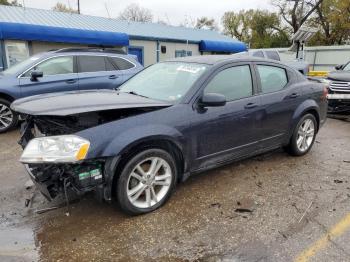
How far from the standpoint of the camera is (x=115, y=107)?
128 inches

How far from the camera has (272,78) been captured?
4.78 m

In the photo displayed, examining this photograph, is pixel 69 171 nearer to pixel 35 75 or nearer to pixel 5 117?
pixel 35 75

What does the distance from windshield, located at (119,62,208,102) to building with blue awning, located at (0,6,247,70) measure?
9.96 meters

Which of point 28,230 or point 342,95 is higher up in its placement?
point 342,95

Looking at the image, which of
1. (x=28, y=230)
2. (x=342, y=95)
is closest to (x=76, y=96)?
(x=28, y=230)

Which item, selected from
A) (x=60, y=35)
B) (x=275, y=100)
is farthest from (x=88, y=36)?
(x=275, y=100)

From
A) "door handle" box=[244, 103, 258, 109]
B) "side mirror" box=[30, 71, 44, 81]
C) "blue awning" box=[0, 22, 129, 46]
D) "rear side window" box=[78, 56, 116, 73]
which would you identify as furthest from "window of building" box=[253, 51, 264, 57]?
"door handle" box=[244, 103, 258, 109]

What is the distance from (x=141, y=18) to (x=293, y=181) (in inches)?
2086

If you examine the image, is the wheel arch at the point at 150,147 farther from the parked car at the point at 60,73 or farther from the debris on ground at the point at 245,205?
the parked car at the point at 60,73

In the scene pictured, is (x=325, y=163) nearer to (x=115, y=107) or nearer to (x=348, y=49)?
(x=115, y=107)

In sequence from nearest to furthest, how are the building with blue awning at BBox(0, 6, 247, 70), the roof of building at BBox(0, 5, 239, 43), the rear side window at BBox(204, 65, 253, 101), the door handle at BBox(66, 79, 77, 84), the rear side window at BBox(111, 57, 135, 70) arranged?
the rear side window at BBox(204, 65, 253, 101) → the door handle at BBox(66, 79, 77, 84) → the rear side window at BBox(111, 57, 135, 70) → the building with blue awning at BBox(0, 6, 247, 70) → the roof of building at BBox(0, 5, 239, 43)

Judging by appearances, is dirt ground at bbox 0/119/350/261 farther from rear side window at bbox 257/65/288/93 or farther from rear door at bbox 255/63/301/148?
rear side window at bbox 257/65/288/93

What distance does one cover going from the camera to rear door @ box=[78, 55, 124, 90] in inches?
302

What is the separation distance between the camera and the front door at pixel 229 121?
12.5ft
